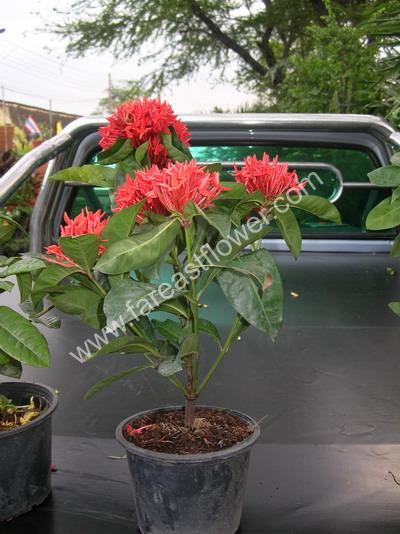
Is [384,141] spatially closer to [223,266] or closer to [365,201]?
[365,201]

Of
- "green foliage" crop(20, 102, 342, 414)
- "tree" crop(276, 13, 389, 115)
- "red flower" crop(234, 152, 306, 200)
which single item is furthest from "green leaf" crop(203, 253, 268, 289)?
"tree" crop(276, 13, 389, 115)

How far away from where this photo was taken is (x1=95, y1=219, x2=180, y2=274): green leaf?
84cm

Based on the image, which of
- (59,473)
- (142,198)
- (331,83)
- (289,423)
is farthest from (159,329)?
(331,83)

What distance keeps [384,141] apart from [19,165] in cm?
159

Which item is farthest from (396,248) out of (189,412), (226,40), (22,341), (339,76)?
(226,40)

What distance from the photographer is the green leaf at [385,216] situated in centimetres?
107

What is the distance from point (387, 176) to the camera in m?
1.07

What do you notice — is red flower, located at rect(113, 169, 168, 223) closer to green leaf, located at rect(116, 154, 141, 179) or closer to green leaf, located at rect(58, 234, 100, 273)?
green leaf, located at rect(58, 234, 100, 273)

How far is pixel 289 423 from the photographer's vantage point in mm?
1515

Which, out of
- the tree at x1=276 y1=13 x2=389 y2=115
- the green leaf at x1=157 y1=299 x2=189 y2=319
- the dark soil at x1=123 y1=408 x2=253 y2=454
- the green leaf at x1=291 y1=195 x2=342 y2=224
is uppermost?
the tree at x1=276 y1=13 x2=389 y2=115

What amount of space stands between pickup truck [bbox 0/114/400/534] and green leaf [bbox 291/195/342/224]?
59 cm

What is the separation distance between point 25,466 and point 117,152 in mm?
632

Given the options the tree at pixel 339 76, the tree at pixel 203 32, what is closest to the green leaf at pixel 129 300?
the tree at pixel 339 76

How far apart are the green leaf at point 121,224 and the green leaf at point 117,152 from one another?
0.73 ft
